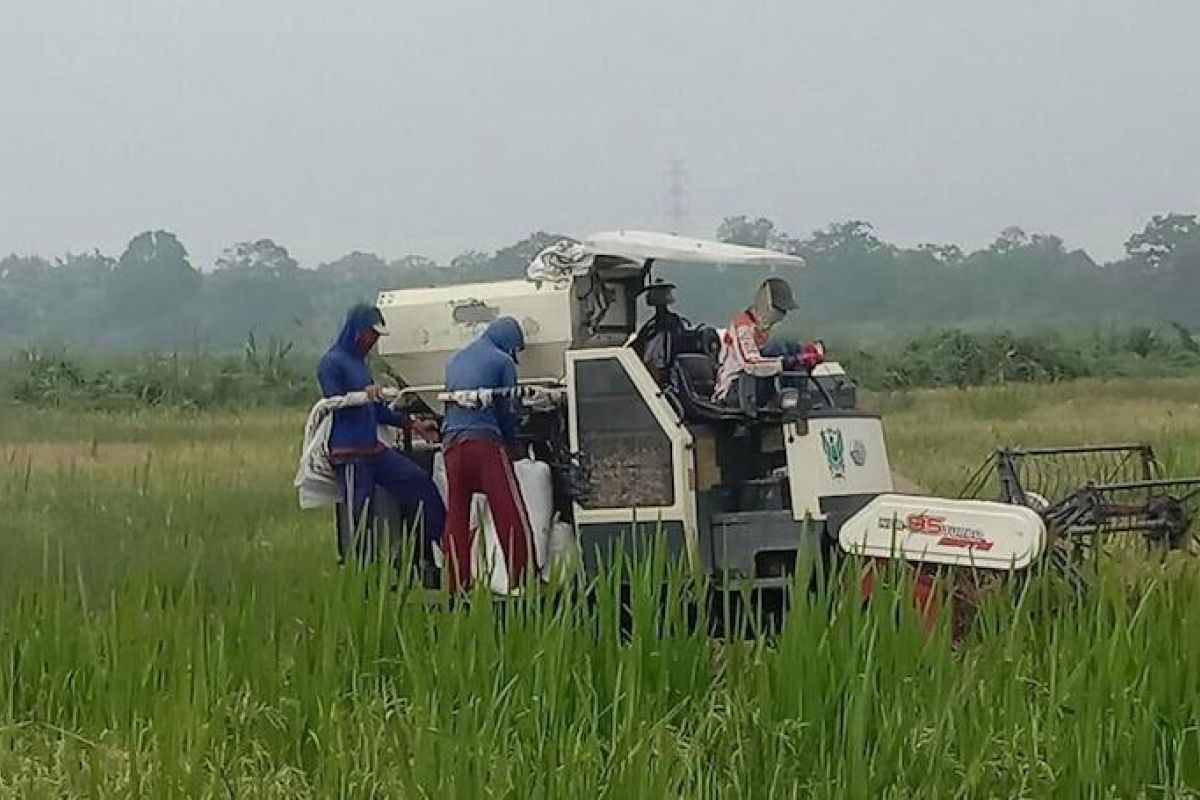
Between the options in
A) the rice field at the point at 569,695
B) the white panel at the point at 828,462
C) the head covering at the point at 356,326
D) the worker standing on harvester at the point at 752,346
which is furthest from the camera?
the head covering at the point at 356,326

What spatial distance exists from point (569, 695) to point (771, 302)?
8.76 ft

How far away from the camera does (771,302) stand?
7762 mm

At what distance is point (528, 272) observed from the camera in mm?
8156

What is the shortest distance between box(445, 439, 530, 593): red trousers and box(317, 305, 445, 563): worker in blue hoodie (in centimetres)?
44

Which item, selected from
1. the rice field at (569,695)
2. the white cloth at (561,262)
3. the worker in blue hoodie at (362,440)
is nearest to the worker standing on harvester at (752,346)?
the white cloth at (561,262)

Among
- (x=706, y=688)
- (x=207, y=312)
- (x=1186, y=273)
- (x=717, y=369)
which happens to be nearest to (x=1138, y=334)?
(x=1186, y=273)

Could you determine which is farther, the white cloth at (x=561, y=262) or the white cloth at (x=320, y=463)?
the white cloth at (x=320, y=463)

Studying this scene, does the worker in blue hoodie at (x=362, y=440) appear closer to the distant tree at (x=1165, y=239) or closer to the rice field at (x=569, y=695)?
the rice field at (x=569, y=695)

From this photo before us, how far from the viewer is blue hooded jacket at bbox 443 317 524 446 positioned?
299 inches

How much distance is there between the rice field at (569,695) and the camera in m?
4.82

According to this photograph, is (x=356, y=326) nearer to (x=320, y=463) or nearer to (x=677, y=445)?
(x=320, y=463)

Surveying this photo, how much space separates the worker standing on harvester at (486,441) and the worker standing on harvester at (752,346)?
31.9 inches

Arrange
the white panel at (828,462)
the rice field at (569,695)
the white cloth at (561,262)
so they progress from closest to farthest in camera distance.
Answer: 1. the rice field at (569,695)
2. the white panel at (828,462)
3. the white cloth at (561,262)

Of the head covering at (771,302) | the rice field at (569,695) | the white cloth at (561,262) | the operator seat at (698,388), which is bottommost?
the rice field at (569,695)
